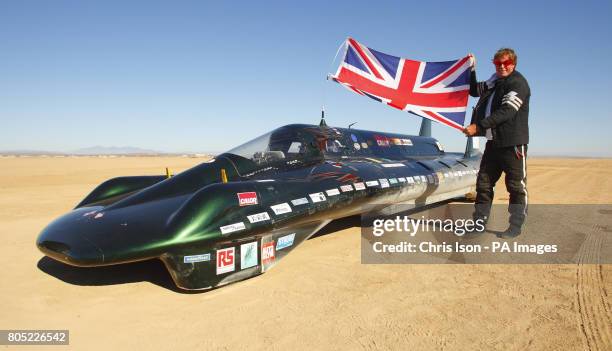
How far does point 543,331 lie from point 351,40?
826 cm

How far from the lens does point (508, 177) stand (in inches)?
167

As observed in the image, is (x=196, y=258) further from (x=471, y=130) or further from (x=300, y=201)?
(x=471, y=130)

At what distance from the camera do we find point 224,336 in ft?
8.16

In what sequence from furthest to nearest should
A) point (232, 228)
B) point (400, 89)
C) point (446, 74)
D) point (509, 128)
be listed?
1. point (400, 89)
2. point (446, 74)
3. point (509, 128)
4. point (232, 228)

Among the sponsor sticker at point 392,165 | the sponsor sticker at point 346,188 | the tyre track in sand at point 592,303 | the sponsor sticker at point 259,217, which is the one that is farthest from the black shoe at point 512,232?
the sponsor sticker at point 259,217

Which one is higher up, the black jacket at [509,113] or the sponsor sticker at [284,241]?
the black jacket at [509,113]

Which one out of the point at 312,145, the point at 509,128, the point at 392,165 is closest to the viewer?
the point at 509,128

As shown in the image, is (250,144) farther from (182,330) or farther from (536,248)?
(536,248)

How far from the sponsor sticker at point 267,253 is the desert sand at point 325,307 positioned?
0.16 m

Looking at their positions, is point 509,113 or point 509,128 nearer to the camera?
point 509,113

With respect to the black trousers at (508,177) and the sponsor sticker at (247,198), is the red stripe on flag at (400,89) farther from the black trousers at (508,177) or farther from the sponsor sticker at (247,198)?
the sponsor sticker at (247,198)

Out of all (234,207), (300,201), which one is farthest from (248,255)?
(300,201)

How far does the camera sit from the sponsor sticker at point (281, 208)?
3.52 meters

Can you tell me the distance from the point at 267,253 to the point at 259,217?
0.43 meters
